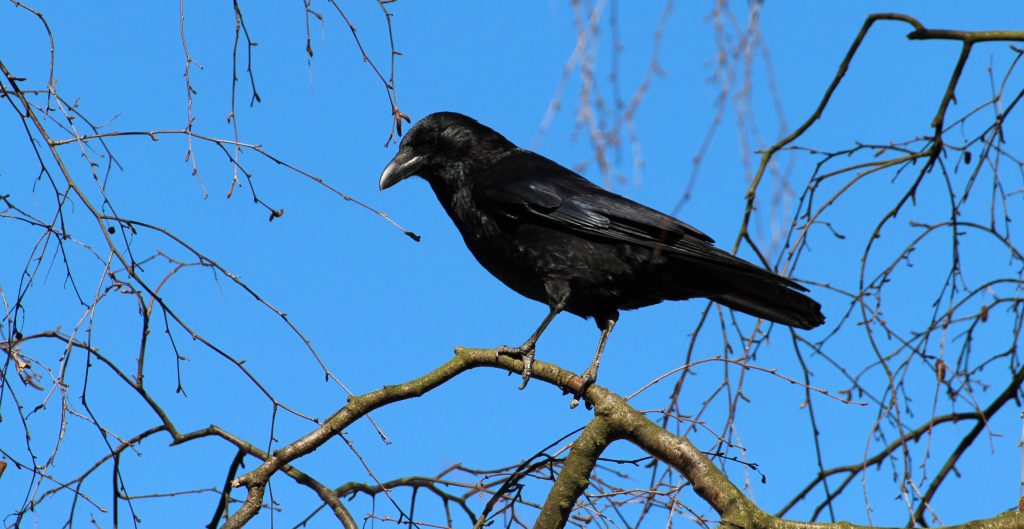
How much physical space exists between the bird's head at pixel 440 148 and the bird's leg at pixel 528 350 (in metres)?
1.15

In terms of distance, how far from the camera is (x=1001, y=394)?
417cm

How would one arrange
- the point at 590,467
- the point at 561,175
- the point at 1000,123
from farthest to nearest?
the point at 561,175
the point at 1000,123
the point at 590,467

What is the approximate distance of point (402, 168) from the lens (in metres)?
5.54

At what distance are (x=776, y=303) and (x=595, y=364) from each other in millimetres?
875

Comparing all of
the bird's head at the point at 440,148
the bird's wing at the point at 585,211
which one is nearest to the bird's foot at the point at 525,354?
the bird's wing at the point at 585,211

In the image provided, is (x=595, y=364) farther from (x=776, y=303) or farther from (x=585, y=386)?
(x=776, y=303)

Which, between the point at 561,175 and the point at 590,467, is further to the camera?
the point at 561,175

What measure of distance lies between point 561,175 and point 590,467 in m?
2.30

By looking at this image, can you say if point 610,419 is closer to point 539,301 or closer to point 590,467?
point 590,467

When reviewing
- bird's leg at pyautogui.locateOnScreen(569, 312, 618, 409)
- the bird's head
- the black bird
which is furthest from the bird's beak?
bird's leg at pyautogui.locateOnScreen(569, 312, 618, 409)

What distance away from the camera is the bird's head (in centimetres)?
548

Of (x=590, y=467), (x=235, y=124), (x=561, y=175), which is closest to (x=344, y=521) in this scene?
(x=590, y=467)

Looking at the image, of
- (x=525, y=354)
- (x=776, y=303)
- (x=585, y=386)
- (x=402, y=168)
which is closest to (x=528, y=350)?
(x=525, y=354)

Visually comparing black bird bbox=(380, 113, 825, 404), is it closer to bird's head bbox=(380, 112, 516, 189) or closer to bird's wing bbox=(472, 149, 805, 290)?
bird's wing bbox=(472, 149, 805, 290)
